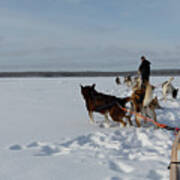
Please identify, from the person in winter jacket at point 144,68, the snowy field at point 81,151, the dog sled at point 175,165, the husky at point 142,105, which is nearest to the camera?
the dog sled at point 175,165

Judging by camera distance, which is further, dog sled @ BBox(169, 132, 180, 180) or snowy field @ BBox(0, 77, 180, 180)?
snowy field @ BBox(0, 77, 180, 180)

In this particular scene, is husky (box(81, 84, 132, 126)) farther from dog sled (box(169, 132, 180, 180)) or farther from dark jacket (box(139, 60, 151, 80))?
dark jacket (box(139, 60, 151, 80))

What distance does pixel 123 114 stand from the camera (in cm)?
454

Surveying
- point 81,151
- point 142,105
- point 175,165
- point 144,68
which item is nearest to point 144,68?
point 144,68

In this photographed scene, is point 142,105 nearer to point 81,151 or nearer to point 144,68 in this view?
point 81,151

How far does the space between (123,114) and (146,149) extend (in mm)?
1364

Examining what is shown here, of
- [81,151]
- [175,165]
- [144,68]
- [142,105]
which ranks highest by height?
[144,68]

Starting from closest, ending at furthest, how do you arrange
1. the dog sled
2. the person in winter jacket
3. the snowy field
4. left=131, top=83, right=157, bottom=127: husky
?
the dog sled
the snowy field
left=131, top=83, right=157, bottom=127: husky
the person in winter jacket

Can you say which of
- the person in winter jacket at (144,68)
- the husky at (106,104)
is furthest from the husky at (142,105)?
the person in winter jacket at (144,68)

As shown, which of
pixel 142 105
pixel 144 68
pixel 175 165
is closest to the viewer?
pixel 175 165

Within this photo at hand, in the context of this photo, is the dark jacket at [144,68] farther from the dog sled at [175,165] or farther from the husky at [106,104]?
the dog sled at [175,165]

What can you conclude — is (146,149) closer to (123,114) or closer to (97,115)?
(123,114)

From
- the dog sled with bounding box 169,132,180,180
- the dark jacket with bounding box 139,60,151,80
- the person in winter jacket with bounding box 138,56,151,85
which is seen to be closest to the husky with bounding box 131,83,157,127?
the dog sled with bounding box 169,132,180,180

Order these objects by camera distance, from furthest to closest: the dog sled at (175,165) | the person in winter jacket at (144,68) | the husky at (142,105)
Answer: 1. the person in winter jacket at (144,68)
2. the husky at (142,105)
3. the dog sled at (175,165)
